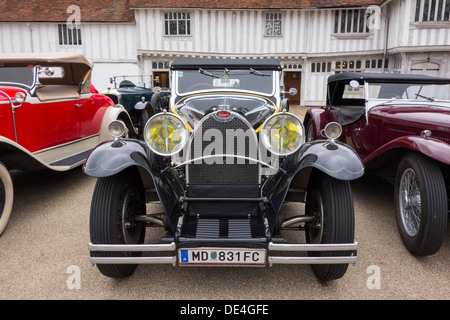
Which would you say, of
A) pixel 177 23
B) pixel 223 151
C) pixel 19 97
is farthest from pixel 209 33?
pixel 223 151

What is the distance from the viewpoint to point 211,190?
8.33 ft

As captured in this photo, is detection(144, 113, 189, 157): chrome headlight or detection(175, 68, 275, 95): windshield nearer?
detection(144, 113, 189, 157): chrome headlight

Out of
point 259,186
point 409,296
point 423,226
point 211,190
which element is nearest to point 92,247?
point 211,190

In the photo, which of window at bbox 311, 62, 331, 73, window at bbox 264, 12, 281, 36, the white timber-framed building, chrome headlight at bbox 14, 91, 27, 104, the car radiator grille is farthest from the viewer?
window at bbox 311, 62, 331, 73

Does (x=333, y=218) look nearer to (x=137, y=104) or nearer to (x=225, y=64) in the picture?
(x=225, y=64)

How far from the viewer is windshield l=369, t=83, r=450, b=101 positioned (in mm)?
4203

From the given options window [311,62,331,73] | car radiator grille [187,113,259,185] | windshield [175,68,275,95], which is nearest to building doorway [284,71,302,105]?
window [311,62,331,73]

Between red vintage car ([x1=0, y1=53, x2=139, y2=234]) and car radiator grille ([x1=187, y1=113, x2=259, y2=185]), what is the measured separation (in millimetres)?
2049

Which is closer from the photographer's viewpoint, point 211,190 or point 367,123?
point 211,190

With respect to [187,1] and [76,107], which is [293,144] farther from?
[187,1]

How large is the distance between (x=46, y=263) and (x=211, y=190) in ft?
5.02

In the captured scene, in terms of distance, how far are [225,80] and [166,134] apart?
157 cm

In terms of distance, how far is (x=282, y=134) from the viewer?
8.34ft

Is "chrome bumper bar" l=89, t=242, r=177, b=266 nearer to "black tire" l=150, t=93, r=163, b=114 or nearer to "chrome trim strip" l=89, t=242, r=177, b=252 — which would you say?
"chrome trim strip" l=89, t=242, r=177, b=252
